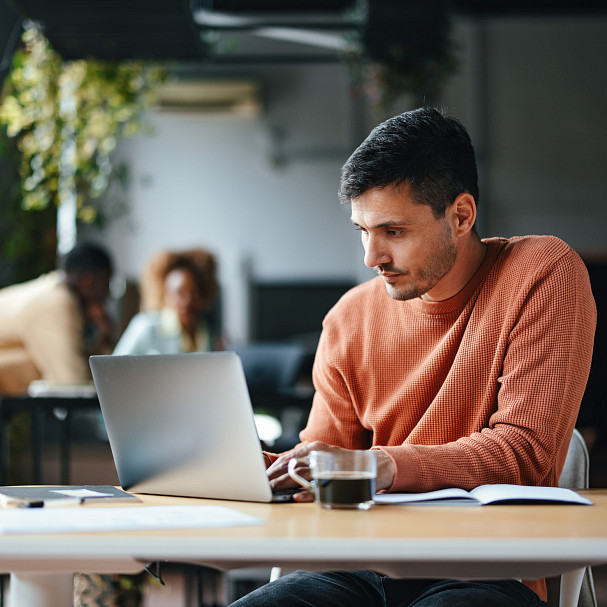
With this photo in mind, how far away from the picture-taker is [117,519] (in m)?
0.94

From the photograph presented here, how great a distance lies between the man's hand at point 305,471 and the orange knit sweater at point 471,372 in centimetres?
1

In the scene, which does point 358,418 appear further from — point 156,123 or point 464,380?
point 156,123

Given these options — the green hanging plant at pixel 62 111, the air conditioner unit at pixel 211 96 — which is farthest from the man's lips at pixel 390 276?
the air conditioner unit at pixel 211 96

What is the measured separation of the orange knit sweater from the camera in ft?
4.11

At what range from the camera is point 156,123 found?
6.52m

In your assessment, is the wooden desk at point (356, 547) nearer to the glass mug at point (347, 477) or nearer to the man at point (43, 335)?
the glass mug at point (347, 477)

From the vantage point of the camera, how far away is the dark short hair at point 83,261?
3.50 m

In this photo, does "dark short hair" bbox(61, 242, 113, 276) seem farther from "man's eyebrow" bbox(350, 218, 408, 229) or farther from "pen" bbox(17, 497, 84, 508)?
"pen" bbox(17, 497, 84, 508)

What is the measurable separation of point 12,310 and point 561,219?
179 inches

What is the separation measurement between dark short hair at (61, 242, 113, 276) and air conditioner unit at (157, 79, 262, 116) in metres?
3.08

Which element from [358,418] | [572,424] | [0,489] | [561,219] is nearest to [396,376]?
[358,418]

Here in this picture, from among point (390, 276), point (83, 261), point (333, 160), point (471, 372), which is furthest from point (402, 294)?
point (333, 160)

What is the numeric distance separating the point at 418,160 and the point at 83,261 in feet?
7.79

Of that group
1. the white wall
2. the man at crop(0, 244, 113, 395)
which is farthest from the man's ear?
the white wall
